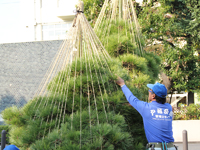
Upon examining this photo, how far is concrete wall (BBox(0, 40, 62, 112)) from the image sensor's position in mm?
11070

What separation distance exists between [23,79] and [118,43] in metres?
8.87

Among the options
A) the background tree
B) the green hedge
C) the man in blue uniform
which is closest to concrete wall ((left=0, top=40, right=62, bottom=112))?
the background tree

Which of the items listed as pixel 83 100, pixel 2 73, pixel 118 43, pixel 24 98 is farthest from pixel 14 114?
pixel 2 73

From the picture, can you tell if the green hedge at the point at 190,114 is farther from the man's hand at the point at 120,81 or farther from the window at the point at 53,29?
the window at the point at 53,29

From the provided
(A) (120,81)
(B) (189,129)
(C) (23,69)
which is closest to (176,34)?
(B) (189,129)

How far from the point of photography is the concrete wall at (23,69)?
36.3ft

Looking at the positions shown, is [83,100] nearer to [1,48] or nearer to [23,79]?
[23,79]

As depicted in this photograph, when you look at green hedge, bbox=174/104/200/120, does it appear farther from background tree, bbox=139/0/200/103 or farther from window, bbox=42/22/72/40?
window, bbox=42/22/72/40

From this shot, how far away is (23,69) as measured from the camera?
37.2 ft

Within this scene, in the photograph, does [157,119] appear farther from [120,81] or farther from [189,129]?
[189,129]

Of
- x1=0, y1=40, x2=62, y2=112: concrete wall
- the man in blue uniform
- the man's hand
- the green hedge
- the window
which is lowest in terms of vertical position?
the green hedge

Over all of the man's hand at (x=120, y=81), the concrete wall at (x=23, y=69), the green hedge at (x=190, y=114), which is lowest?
the green hedge at (x=190, y=114)

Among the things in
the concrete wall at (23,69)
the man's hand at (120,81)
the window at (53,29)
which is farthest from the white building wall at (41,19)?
the man's hand at (120,81)

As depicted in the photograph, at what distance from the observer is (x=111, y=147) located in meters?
1.98
